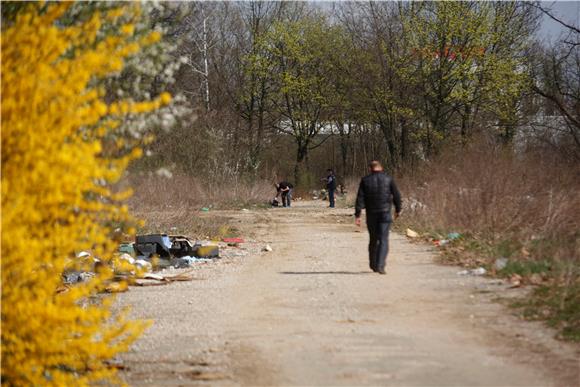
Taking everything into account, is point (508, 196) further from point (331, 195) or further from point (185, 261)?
point (331, 195)

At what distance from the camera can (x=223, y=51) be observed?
60.8 metres

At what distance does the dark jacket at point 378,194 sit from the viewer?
1538cm

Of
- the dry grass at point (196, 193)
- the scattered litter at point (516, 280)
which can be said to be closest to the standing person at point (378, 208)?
the scattered litter at point (516, 280)

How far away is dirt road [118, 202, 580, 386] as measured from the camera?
848cm

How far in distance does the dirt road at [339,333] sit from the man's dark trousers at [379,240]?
0.77ft

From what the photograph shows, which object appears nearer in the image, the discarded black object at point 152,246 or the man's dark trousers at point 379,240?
the man's dark trousers at point 379,240

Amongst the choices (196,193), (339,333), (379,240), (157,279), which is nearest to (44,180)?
(339,333)

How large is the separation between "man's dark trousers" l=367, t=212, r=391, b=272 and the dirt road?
0.77ft

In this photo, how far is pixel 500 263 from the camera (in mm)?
14961

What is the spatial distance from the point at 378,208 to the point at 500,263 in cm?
208

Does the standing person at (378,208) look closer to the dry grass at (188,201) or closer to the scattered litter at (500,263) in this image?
the scattered litter at (500,263)

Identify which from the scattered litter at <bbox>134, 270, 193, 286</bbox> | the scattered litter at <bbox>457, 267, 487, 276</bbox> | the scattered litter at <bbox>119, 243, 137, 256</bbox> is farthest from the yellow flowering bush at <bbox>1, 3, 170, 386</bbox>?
the scattered litter at <bbox>119, 243, 137, 256</bbox>

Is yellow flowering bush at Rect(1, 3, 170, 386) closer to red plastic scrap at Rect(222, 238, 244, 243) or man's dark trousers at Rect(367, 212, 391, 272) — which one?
man's dark trousers at Rect(367, 212, 391, 272)

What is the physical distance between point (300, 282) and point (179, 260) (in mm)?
4735
